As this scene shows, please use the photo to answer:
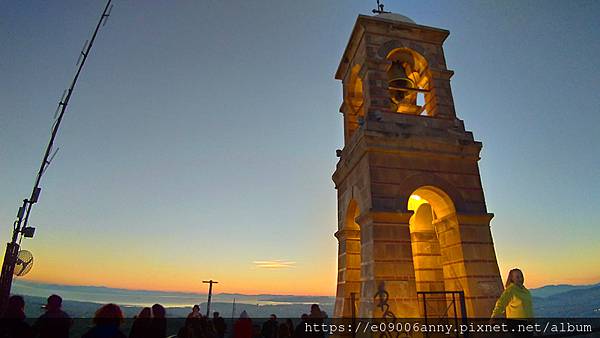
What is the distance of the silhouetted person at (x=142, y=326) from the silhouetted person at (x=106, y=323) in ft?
5.19

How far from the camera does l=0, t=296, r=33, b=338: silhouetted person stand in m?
5.11

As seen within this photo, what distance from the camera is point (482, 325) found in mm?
8117

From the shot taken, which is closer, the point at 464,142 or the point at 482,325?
the point at 482,325

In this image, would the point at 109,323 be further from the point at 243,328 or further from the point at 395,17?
the point at 395,17

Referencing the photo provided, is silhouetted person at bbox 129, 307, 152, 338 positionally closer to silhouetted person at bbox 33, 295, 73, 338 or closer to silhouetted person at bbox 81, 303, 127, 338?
silhouetted person at bbox 33, 295, 73, 338

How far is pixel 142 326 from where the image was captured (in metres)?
5.93

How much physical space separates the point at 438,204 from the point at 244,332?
276 inches

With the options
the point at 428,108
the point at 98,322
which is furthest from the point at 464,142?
the point at 98,322

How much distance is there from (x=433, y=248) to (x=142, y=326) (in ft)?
32.8

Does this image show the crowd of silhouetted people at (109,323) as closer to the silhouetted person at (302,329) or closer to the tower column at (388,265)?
the silhouetted person at (302,329)

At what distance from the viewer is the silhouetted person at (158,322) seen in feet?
19.5

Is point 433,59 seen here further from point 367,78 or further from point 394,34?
point 367,78

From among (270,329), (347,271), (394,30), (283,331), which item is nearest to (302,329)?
(283,331)

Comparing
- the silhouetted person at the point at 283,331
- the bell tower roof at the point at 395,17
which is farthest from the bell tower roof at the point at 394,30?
the silhouetted person at the point at 283,331
